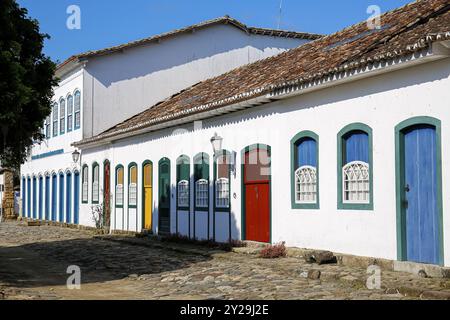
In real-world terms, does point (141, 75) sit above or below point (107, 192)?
above

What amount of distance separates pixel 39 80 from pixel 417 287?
8.65 m

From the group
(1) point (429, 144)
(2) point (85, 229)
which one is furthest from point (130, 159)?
(1) point (429, 144)

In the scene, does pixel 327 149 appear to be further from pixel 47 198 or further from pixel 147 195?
pixel 47 198

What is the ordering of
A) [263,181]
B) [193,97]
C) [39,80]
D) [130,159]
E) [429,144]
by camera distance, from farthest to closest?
1. [130,159]
2. [193,97]
3. [263,181]
4. [39,80]
5. [429,144]

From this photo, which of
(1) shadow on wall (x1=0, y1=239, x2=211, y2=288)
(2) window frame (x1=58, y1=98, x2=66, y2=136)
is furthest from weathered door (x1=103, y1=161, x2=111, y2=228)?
(2) window frame (x1=58, y1=98, x2=66, y2=136)

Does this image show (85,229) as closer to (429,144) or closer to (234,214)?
(234,214)

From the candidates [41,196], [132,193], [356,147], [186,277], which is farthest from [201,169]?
[41,196]

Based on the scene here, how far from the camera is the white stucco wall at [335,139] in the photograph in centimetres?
1077

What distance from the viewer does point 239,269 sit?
12445 mm

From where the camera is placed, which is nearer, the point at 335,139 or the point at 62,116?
the point at 335,139

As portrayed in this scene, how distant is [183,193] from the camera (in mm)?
19281

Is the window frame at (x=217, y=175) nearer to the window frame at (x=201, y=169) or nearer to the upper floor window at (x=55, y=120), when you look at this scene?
the window frame at (x=201, y=169)

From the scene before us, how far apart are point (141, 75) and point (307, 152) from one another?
1392 cm

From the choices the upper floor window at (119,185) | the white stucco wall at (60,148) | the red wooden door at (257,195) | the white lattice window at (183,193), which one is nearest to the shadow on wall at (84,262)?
the red wooden door at (257,195)
